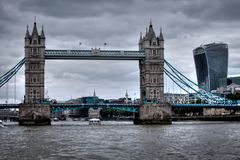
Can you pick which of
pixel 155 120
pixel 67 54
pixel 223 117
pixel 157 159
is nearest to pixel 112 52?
pixel 67 54

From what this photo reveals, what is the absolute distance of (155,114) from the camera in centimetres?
11731

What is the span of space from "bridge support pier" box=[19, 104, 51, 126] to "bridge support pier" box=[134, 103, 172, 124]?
19.2 meters

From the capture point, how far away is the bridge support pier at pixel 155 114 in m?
117

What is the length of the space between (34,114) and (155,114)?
24.5 meters

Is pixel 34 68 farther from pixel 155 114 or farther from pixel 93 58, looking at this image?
pixel 155 114

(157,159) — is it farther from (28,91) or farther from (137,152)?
(28,91)

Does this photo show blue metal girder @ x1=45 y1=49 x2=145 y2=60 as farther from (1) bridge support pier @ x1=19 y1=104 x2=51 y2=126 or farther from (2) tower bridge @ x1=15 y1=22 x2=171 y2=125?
(1) bridge support pier @ x1=19 y1=104 x2=51 y2=126

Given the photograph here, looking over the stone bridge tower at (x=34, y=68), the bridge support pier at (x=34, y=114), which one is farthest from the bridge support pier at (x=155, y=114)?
the stone bridge tower at (x=34, y=68)

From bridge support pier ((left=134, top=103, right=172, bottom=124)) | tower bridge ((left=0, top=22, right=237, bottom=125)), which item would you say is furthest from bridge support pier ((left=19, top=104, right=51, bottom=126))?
bridge support pier ((left=134, top=103, right=172, bottom=124))

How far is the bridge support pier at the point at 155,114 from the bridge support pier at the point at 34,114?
1920 cm

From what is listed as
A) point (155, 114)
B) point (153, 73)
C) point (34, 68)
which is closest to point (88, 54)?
point (34, 68)

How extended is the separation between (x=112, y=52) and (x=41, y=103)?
1776cm

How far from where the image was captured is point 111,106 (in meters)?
118

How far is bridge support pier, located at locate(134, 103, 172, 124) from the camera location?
4606 inches
